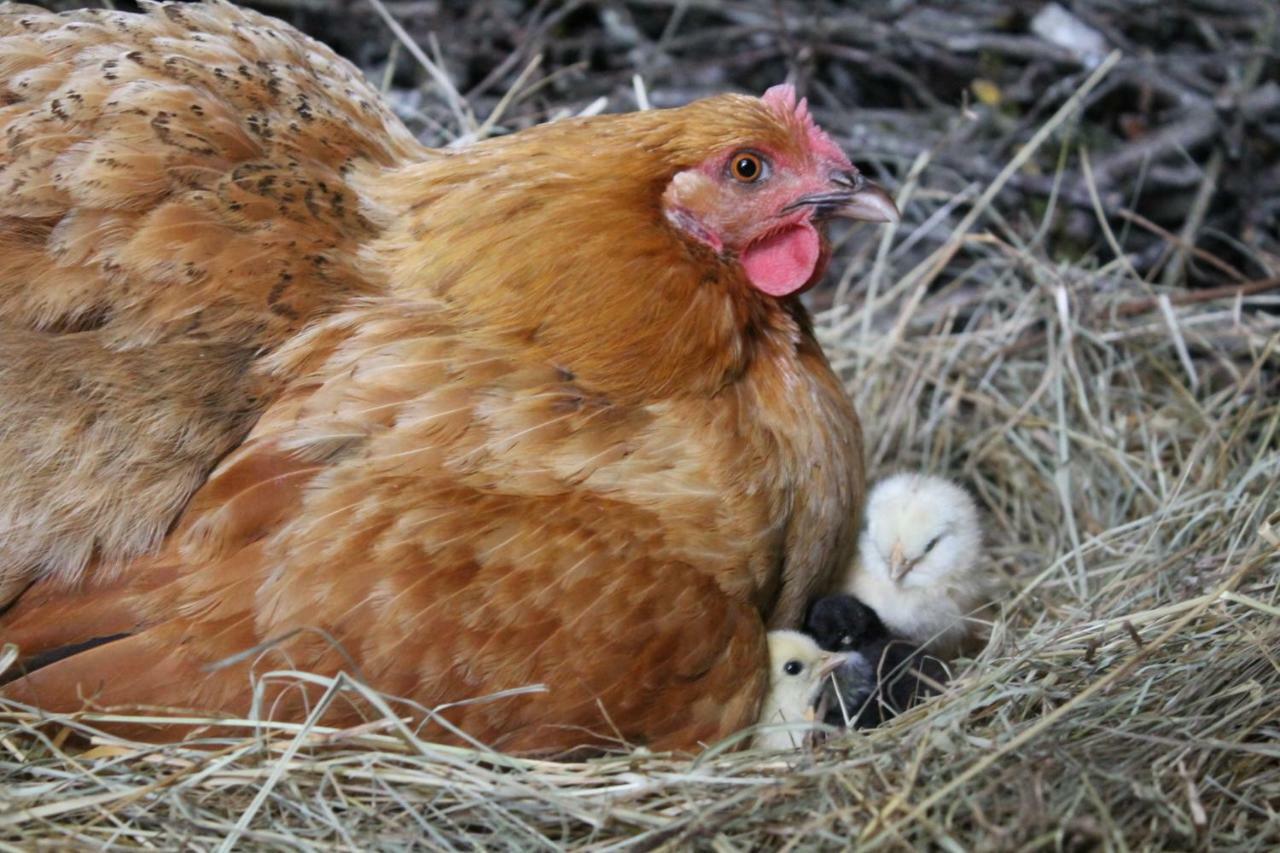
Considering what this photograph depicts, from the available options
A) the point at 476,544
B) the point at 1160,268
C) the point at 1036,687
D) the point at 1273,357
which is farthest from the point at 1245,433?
the point at 476,544

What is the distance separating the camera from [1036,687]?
2.46m

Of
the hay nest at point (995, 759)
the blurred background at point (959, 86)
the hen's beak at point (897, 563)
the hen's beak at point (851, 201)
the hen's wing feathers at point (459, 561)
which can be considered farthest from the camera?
the blurred background at point (959, 86)

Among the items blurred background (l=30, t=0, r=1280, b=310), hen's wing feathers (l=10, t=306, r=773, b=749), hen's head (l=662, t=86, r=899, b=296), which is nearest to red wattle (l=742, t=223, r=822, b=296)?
hen's head (l=662, t=86, r=899, b=296)

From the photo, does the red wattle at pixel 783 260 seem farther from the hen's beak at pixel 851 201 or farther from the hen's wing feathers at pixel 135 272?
Answer: the hen's wing feathers at pixel 135 272

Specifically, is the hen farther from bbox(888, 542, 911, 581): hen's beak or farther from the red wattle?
bbox(888, 542, 911, 581): hen's beak

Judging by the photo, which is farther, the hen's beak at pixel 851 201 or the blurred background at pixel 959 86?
the blurred background at pixel 959 86

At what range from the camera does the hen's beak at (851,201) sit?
278 centimetres

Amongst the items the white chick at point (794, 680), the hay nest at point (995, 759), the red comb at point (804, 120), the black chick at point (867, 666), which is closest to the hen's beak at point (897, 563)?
the black chick at point (867, 666)

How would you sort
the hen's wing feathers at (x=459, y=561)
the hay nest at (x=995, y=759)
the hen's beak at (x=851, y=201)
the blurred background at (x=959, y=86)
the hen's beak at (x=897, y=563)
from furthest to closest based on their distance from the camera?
the blurred background at (x=959, y=86) < the hen's beak at (x=897, y=563) < the hen's beak at (x=851, y=201) < the hen's wing feathers at (x=459, y=561) < the hay nest at (x=995, y=759)

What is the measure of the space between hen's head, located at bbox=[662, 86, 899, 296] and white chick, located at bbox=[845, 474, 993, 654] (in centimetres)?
72

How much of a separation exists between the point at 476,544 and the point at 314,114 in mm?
1085

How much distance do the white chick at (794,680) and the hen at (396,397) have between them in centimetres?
10

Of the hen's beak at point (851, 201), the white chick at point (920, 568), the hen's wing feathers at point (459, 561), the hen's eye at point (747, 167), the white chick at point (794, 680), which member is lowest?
the white chick at point (920, 568)

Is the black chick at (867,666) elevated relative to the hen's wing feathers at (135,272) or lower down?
lower down
